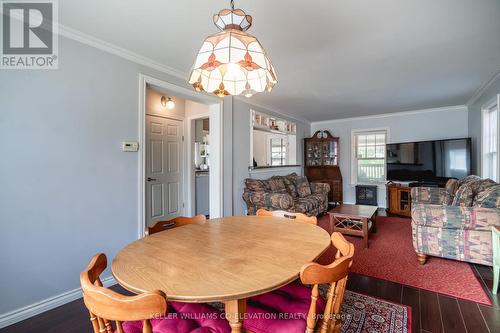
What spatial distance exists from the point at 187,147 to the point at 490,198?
4.34 m

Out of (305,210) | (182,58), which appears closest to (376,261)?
(305,210)

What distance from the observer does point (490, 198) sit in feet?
8.02

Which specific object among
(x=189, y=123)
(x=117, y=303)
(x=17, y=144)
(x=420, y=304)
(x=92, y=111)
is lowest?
(x=420, y=304)

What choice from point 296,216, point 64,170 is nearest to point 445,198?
point 296,216

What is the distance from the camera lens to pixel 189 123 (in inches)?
187

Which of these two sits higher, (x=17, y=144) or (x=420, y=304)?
(x=17, y=144)

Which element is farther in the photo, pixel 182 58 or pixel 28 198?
pixel 182 58

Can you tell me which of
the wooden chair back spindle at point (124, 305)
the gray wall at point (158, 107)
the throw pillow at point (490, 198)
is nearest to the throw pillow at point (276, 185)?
the gray wall at point (158, 107)

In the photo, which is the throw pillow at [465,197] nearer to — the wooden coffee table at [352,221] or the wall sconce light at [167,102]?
the wooden coffee table at [352,221]

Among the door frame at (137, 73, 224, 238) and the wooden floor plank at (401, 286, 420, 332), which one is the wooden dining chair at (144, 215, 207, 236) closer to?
the door frame at (137, 73, 224, 238)

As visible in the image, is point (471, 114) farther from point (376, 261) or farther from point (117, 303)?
point (117, 303)

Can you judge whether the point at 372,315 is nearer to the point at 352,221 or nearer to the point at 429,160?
the point at 352,221

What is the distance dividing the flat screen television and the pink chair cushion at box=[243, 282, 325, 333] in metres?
5.00

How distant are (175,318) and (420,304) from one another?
77.8 inches
